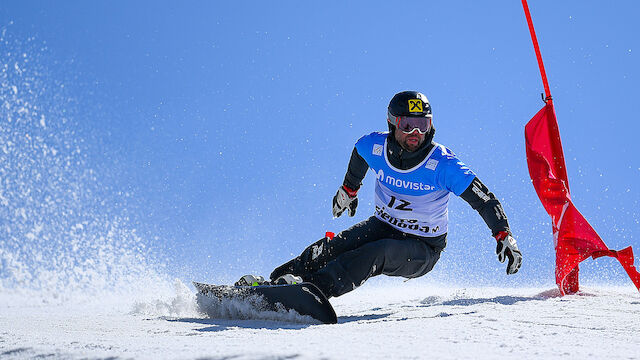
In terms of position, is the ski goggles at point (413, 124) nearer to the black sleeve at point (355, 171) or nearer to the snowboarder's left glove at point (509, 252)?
the black sleeve at point (355, 171)

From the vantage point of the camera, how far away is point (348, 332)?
3.32m

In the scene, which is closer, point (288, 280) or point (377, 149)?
point (288, 280)

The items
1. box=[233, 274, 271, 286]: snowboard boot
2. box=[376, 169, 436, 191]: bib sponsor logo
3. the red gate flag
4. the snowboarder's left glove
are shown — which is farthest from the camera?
the red gate flag

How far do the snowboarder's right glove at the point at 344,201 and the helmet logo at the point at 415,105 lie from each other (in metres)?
1.44

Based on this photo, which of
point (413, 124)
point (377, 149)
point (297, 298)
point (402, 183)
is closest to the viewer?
point (297, 298)

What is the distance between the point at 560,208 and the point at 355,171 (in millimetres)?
2333

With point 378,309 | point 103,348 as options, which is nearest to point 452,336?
point 103,348

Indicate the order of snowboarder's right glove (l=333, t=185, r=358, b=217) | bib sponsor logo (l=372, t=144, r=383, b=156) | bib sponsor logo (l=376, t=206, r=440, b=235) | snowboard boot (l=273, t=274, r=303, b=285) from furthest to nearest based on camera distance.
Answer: snowboarder's right glove (l=333, t=185, r=358, b=217)
bib sponsor logo (l=372, t=144, r=383, b=156)
bib sponsor logo (l=376, t=206, r=440, b=235)
snowboard boot (l=273, t=274, r=303, b=285)

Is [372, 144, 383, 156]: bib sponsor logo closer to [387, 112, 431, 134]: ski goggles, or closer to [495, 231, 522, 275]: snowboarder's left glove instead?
[387, 112, 431, 134]: ski goggles

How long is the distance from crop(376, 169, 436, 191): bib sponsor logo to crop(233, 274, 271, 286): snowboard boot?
5.47ft

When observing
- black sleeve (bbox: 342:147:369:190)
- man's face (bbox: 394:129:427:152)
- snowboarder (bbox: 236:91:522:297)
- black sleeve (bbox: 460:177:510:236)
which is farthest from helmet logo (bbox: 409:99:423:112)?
black sleeve (bbox: 342:147:369:190)

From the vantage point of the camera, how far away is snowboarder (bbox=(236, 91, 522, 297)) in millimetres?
4938

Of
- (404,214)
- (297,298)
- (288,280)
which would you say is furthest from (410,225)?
(297,298)

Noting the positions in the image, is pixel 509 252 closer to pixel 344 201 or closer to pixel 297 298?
pixel 297 298
